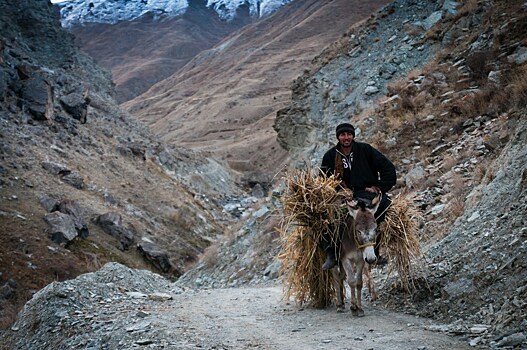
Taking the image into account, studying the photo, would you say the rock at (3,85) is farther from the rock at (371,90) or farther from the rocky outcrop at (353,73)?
the rock at (371,90)

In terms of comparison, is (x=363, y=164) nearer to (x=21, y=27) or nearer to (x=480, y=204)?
(x=480, y=204)

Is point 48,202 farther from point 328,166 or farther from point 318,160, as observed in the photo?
point 328,166

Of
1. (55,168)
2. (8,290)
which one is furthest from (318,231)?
(55,168)

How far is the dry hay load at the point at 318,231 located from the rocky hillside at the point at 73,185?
10.2 meters

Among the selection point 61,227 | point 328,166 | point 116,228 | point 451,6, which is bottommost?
point 116,228

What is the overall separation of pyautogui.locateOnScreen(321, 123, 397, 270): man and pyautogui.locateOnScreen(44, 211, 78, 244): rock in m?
17.9

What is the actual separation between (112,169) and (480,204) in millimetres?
28153

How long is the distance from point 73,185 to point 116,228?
4133 millimetres

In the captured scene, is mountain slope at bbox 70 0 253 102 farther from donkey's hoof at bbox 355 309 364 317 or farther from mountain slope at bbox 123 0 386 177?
donkey's hoof at bbox 355 309 364 317

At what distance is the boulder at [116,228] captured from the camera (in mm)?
26156

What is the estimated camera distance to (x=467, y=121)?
48.1 feet

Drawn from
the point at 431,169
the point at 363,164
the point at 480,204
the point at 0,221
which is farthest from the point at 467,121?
the point at 0,221

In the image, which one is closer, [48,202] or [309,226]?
[309,226]

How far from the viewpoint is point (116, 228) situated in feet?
86.6
